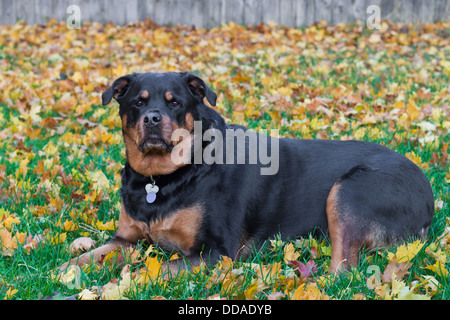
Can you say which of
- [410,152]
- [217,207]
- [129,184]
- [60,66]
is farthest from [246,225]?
[60,66]

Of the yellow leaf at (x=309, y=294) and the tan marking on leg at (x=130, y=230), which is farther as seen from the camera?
the tan marking on leg at (x=130, y=230)

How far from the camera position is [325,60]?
31.0 feet

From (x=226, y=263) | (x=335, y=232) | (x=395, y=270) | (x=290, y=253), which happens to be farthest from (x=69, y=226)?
(x=395, y=270)

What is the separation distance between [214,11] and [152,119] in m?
9.60

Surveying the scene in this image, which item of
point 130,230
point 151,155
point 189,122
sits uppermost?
point 189,122

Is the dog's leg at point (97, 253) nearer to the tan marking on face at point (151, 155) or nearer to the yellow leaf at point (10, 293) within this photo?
the yellow leaf at point (10, 293)

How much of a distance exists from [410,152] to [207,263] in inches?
108

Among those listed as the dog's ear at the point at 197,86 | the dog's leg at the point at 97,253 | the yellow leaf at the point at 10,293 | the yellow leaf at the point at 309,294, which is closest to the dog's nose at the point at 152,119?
the dog's ear at the point at 197,86

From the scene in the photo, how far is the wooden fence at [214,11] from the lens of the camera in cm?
1208

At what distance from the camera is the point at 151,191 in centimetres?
349

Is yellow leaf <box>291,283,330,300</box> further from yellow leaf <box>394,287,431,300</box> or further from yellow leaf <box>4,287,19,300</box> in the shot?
yellow leaf <box>4,287,19,300</box>

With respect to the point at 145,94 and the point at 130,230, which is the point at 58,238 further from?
the point at 145,94

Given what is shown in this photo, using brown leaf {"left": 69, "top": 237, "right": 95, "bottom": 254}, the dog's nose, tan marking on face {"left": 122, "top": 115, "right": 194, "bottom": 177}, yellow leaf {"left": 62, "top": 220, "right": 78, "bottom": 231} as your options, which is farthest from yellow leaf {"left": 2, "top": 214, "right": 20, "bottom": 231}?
the dog's nose

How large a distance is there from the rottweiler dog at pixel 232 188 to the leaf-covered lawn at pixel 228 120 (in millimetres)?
139
